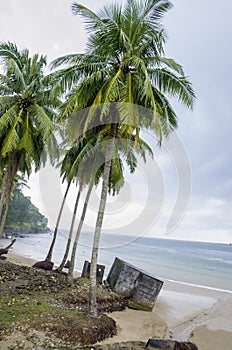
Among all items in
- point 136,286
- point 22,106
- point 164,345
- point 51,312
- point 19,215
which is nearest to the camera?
point 164,345

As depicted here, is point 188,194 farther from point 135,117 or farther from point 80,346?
point 80,346

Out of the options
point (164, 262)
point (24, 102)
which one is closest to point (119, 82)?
point (24, 102)

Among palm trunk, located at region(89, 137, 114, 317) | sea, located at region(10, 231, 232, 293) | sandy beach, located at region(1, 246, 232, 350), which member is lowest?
sea, located at region(10, 231, 232, 293)

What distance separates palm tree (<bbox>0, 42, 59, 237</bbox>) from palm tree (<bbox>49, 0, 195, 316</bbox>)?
10.8 feet

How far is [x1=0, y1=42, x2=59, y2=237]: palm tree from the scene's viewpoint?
1133 cm

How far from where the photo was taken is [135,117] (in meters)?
7.69

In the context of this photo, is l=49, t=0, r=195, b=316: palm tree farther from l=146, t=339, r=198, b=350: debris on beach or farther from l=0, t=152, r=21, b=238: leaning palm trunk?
l=0, t=152, r=21, b=238: leaning palm trunk

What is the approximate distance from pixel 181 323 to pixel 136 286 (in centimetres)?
203

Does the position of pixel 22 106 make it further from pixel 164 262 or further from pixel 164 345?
pixel 164 262

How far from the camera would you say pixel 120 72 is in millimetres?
7746

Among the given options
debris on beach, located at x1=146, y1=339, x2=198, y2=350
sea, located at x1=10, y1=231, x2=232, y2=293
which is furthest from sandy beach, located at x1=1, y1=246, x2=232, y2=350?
sea, located at x1=10, y1=231, x2=232, y2=293

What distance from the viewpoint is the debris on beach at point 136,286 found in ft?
33.9

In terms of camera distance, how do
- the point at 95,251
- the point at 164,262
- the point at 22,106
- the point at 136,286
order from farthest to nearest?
the point at 164,262 < the point at 22,106 < the point at 136,286 < the point at 95,251

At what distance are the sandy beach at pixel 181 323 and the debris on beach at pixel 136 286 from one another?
0.40 metres
